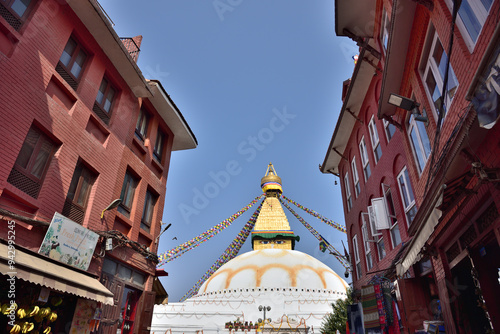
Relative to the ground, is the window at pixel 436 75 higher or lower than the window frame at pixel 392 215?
higher

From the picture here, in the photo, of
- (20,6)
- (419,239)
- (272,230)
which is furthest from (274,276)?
(20,6)

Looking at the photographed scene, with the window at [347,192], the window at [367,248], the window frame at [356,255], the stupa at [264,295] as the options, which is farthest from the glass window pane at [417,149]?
the stupa at [264,295]

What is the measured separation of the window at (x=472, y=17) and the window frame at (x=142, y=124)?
1100 centimetres

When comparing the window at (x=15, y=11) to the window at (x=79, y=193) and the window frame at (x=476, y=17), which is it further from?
the window frame at (x=476, y=17)

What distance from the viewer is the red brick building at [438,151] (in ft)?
17.2

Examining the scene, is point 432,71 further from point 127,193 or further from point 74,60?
point 127,193

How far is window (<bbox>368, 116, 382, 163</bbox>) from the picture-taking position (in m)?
13.4

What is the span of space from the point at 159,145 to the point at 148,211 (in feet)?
10.8

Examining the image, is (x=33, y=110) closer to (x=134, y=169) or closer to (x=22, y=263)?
(x=22, y=263)

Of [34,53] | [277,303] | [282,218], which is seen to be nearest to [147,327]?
[34,53]

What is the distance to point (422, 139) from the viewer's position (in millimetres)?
8828

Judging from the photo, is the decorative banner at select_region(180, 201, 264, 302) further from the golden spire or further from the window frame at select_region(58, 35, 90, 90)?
the window frame at select_region(58, 35, 90, 90)

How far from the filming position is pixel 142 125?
1350 cm

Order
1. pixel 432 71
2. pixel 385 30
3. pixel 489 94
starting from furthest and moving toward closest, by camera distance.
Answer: pixel 385 30
pixel 432 71
pixel 489 94
